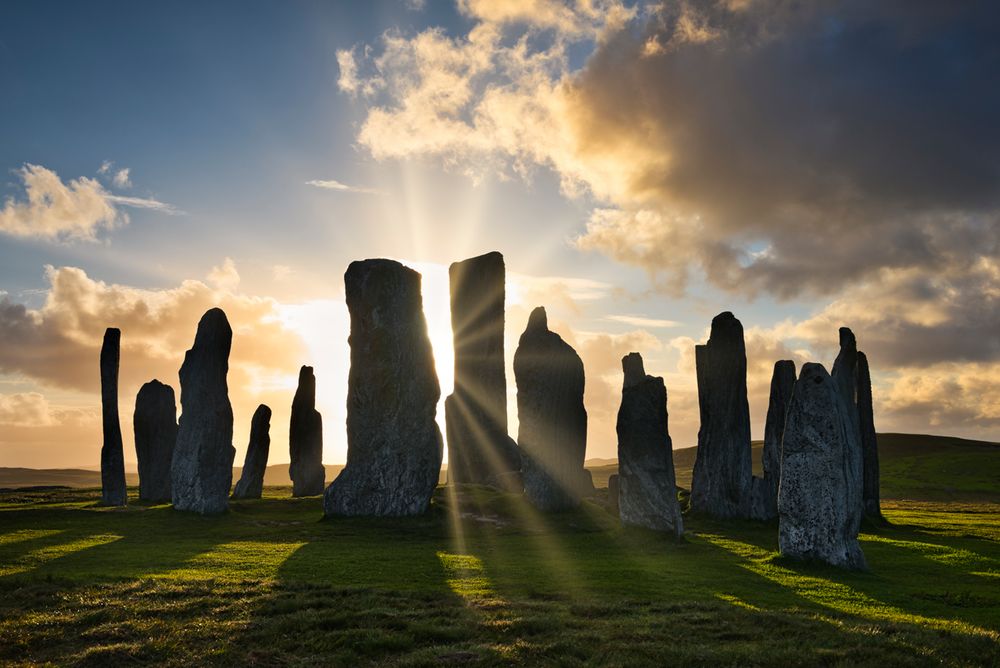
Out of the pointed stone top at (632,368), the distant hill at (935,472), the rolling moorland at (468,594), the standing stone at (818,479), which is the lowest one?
the distant hill at (935,472)

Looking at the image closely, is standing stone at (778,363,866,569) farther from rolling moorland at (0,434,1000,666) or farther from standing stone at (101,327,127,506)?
standing stone at (101,327,127,506)

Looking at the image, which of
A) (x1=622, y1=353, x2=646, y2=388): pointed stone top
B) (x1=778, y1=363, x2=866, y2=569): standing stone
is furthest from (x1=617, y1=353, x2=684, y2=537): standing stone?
(x1=622, y1=353, x2=646, y2=388): pointed stone top

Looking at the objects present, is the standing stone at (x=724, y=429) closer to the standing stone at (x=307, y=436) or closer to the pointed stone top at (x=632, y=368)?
the pointed stone top at (x=632, y=368)

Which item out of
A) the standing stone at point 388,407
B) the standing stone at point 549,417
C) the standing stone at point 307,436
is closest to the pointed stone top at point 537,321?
the standing stone at point 549,417

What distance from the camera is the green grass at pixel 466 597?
37.9 ft

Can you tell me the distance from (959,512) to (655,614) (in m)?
45.7

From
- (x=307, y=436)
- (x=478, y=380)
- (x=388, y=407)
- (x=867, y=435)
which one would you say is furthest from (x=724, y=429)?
(x=307, y=436)

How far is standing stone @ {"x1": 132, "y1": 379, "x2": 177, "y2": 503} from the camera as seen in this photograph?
40531 millimetres

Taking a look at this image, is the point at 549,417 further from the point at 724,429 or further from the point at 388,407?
the point at 724,429

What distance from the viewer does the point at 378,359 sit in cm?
3106

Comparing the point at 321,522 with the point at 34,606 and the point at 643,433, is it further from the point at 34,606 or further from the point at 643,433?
the point at 34,606

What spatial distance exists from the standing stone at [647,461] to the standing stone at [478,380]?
14.5 meters

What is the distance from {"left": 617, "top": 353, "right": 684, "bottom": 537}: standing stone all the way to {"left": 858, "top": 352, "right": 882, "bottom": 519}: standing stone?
62.5 ft

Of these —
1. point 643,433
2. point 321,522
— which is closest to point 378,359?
point 321,522
